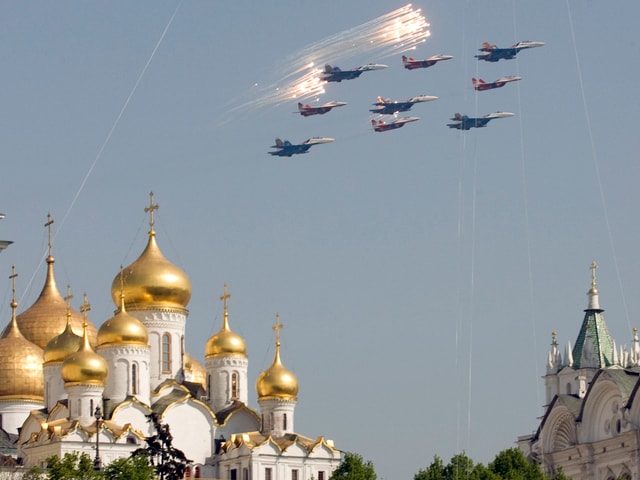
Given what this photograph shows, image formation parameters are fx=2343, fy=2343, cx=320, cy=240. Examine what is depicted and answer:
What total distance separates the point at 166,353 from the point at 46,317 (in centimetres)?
685

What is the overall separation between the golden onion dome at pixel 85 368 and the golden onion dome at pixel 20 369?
6.08m

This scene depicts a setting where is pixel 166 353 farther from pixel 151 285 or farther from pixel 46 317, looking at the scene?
pixel 46 317

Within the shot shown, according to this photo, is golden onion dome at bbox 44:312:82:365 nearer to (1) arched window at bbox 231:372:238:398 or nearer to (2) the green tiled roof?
(1) arched window at bbox 231:372:238:398

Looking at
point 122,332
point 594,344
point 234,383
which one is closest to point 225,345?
point 234,383

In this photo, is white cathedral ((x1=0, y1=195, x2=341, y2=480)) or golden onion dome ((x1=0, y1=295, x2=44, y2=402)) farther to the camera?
golden onion dome ((x1=0, y1=295, x2=44, y2=402))

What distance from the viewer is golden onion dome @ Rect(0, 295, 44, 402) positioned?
9306 centimetres

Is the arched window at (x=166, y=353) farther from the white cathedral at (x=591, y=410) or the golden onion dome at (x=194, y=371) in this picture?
the white cathedral at (x=591, y=410)

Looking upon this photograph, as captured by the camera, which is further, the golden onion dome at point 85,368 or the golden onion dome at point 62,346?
the golden onion dome at point 62,346

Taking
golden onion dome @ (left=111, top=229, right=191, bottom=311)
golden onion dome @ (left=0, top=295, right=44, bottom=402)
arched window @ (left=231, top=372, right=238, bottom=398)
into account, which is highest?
golden onion dome @ (left=111, top=229, right=191, bottom=311)

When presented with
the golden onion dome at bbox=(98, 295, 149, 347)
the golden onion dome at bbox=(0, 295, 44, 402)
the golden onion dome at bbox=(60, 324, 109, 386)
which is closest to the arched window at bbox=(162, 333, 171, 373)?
the golden onion dome at bbox=(98, 295, 149, 347)

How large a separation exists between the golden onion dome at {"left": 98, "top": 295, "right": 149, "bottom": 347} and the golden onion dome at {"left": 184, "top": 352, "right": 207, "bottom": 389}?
20.6 ft

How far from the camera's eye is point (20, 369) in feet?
306

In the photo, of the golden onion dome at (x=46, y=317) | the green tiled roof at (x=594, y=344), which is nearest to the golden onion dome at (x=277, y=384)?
the golden onion dome at (x=46, y=317)

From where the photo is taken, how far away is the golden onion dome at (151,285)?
91062 millimetres
